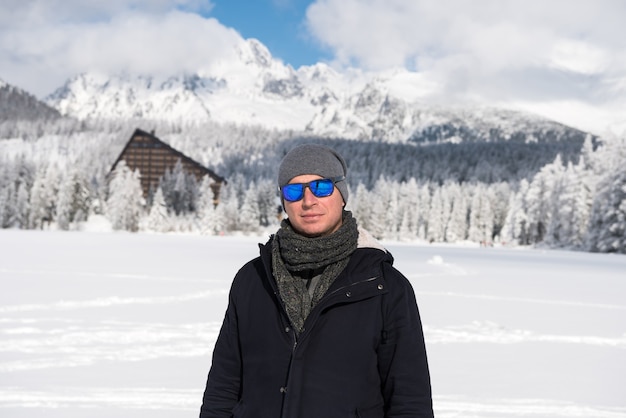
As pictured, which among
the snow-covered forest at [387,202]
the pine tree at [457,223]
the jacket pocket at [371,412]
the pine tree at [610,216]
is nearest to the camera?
the jacket pocket at [371,412]

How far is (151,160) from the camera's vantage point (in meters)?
109

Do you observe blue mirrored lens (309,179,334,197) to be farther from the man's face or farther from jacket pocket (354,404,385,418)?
jacket pocket (354,404,385,418)

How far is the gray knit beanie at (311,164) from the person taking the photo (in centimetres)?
261

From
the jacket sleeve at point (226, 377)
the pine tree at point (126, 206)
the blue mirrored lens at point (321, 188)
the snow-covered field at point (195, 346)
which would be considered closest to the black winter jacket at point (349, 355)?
the jacket sleeve at point (226, 377)

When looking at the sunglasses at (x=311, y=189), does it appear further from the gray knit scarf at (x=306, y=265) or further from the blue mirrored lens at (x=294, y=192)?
the gray knit scarf at (x=306, y=265)

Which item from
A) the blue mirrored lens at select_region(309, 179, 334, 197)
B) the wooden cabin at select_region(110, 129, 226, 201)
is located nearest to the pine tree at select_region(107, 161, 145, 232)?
the wooden cabin at select_region(110, 129, 226, 201)

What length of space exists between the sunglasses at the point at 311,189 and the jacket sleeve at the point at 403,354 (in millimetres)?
479

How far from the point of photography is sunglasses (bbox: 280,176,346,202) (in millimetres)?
2594

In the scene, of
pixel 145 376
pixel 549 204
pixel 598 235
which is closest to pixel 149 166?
pixel 549 204

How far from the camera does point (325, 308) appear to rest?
2418mm

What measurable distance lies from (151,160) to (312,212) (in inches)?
4369

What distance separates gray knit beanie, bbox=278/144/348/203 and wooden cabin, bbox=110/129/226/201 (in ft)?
350

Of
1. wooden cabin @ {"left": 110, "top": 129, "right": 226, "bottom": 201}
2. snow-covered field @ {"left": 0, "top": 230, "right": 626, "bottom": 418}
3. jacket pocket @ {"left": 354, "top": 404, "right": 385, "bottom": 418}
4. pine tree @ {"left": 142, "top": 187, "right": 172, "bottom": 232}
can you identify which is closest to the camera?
jacket pocket @ {"left": 354, "top": 404, "right": 385, "bottom": 418}

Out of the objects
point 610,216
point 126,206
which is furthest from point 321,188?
point 126,206
